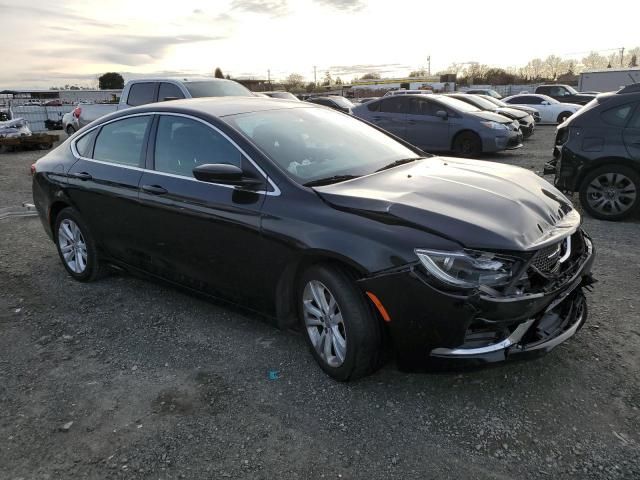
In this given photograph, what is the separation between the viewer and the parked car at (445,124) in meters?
12.0

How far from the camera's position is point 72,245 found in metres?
5.12

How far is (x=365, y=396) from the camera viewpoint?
309 cm

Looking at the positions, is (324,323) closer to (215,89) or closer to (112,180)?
(112,180)

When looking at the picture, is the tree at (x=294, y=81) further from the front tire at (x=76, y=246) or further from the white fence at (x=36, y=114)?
the front tire at (x=76, y=246)

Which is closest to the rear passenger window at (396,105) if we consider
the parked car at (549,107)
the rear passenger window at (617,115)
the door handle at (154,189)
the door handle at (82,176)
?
the rear passenger window at (617,115)

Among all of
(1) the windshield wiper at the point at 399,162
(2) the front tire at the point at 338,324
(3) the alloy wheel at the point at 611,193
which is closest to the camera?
(2) the front tire at the point at 338,324

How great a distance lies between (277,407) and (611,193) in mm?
5526

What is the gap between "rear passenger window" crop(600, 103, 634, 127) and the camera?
21.5 feet

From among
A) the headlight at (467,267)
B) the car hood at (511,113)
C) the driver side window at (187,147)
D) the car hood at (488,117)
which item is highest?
the driver side window at (187,147)

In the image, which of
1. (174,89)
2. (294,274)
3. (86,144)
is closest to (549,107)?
(174,89)

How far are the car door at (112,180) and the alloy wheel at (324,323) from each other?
183cm

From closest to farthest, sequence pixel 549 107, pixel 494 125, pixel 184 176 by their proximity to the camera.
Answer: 1. pixel 184 176
2. pixel 494 125
3. pixel 549 107

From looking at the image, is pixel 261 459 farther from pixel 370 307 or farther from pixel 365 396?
pixel 370 307

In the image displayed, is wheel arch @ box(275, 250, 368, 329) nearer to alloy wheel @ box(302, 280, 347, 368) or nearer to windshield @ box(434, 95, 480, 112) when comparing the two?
alloy wheel @ box(302, 280, 347, 368)
